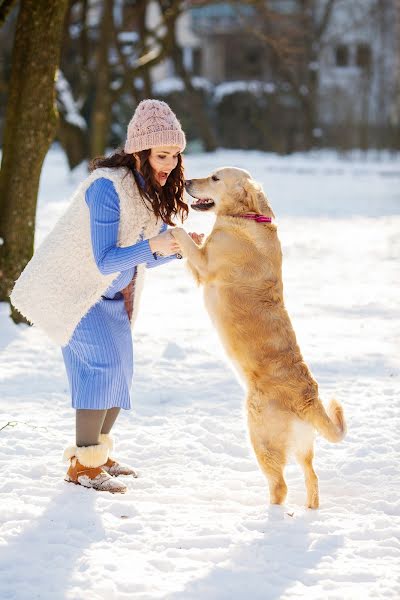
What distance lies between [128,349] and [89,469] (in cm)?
59

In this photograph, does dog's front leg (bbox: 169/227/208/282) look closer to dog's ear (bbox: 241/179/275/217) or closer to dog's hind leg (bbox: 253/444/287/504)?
dog's ear (bbox: 241/179/275/217)

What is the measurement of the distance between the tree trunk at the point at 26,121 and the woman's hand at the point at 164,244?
3.62 meters

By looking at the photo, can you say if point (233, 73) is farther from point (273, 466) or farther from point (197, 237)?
point (273, 466)

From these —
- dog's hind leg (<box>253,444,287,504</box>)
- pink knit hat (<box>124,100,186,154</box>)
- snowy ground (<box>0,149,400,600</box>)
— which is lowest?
snowy ground (<box>0,149,400,600</box>)

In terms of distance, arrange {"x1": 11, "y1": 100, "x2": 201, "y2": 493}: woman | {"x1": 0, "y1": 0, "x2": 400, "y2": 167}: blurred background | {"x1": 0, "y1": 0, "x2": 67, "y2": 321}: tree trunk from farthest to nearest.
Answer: {"x1": 0, "y1": 0, "x2": 400, "y2": 167}: blurred background, {"x1": 0, "y1": 0, "x2": 67, "y2": 321}: tree trunk, {"x1": 11, "y1": 100, "x2": 201, "y2": 493}: woman

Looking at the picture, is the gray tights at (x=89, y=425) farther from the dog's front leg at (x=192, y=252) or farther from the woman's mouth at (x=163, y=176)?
the woman's mouth at (x=163, y=176)

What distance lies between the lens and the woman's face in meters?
4.13

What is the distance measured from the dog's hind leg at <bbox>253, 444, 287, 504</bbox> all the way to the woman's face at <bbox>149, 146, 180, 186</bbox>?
1312mm

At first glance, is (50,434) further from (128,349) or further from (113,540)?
(113,540)

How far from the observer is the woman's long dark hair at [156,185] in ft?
13.7

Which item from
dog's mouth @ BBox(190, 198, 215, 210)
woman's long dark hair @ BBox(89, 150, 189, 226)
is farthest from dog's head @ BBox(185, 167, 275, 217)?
woman's long dark hair @ BBox(89, 150, 189, 226)

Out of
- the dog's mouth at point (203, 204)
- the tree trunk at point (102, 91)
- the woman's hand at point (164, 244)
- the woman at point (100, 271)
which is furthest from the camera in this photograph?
the tree trunk at point (102, 91)

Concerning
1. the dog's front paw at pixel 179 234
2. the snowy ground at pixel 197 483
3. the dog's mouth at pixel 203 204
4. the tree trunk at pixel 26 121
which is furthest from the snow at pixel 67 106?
the dog's front paw at pixel 179 234

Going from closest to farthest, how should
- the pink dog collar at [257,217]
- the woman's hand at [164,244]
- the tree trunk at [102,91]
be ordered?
the woman's hand at [164,244]
the pink dog collar at [257,217]
the tree trunk at [102,91]
